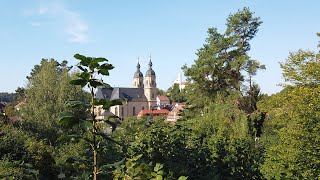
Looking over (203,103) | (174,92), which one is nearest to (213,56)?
(203,103)

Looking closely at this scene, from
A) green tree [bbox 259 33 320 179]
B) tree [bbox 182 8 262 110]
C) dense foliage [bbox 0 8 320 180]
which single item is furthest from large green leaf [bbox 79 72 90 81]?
tree [bbox 182 8 262 110]

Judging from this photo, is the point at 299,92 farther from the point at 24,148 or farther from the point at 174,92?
the point at 174,92

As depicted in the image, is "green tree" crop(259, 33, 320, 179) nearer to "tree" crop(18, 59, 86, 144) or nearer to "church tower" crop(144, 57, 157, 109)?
"tree" crop(18, 59, 86, 144)

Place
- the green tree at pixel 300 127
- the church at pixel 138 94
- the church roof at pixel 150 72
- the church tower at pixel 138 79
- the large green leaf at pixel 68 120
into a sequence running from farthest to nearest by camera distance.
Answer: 1. the church tower at pixel 138 79
2. the church roof at pixel 150 72
3. the church at pixel 138 94
4. the green tree at pixel 300 127
5. the large green leaf at pixel 68 120

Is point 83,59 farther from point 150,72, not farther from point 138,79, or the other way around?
point 138,79

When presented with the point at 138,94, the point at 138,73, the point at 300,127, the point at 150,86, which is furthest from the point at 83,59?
the point at 138,73

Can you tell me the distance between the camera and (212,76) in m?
28.1

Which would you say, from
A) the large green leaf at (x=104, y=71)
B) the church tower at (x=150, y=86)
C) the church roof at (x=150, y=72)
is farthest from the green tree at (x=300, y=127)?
the church roof at (x=150, y=72)

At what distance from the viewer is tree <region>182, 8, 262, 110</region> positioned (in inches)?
1065

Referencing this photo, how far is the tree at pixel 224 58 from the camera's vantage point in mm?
27062

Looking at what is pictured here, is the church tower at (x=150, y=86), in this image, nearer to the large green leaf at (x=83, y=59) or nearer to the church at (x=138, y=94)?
the church at (x=138, y=94)

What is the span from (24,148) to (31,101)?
15.2 m

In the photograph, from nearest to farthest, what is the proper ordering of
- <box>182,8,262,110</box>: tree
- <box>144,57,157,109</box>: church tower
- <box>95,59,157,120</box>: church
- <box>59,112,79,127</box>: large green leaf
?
<box>59,112,79,127</box>: large green leaf → <box>182,8,262,110</box>: tree → <box>95,59,157,120</box>: church → <box>144,57,157,109</box>: church tower

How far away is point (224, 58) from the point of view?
1081 inches
